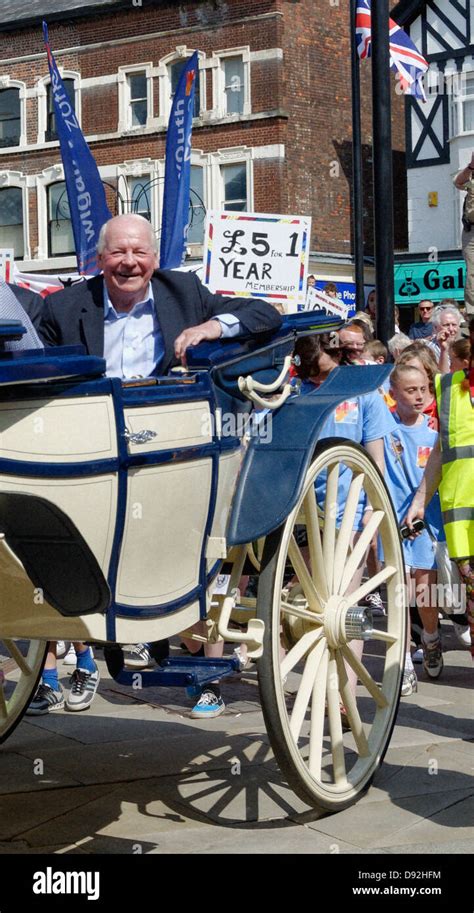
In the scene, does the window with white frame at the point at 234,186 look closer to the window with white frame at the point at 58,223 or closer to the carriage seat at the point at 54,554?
the window with white frame at the point at 58,223

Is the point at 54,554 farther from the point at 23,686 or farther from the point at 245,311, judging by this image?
the point at 23,686

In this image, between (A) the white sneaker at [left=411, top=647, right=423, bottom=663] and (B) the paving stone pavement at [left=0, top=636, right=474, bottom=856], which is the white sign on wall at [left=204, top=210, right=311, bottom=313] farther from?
(B) the paving stone pavement at [left=0, top=636, right=474, bottom=856]

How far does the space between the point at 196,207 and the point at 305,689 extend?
28.2 metres

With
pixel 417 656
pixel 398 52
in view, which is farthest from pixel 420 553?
pixel 398 52

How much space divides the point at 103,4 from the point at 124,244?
30.3m

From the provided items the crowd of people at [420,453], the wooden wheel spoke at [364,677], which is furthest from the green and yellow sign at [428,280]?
the wooden wheel spoke at [364,677]

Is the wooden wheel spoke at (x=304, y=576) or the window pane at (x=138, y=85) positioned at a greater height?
the window pane at (x=138, y=85)

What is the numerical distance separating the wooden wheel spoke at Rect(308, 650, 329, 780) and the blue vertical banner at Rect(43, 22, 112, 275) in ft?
37.8

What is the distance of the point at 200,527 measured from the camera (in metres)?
3.75

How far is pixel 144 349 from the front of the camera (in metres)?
4.32

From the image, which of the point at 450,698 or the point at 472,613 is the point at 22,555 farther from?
the point at 450,698

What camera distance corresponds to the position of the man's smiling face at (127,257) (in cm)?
427

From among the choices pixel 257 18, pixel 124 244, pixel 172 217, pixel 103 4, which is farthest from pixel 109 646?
pixel 103 4

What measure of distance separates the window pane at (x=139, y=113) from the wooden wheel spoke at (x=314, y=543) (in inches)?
1174
